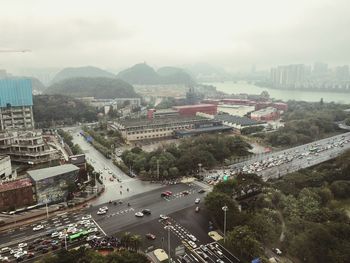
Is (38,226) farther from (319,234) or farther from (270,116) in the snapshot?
(270,116)

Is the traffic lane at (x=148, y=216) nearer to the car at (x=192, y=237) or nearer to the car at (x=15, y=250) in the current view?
the car at (x=192, y=237)

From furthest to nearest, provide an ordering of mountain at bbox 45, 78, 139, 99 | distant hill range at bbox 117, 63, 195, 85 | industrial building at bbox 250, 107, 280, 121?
distant hill range at bbox 117, 63, 195, 85, mountain at bbox 45, 78, 139, 99, industrial building at bbox 250, 107, 280, 121

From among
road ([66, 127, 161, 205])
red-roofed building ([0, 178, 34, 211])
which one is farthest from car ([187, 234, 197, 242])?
red-roofed building ([0, 178, 34, 211])

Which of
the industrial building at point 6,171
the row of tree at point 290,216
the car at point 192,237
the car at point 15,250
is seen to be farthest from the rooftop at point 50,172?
the row of tree at point 290,216

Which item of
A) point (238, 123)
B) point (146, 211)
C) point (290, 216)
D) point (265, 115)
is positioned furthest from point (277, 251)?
point (265, 115)

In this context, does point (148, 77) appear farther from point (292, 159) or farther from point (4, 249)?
point (4, 249)

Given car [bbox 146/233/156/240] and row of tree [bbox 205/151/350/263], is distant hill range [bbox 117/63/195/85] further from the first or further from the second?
car [bbox 146/233/156/240]
